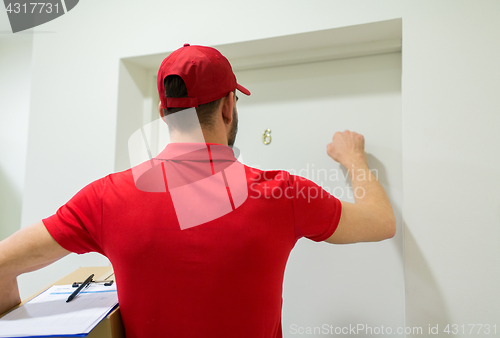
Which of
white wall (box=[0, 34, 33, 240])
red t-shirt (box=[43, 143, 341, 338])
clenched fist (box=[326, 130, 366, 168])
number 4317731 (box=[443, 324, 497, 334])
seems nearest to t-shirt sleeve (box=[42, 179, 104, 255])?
red t-shirt (box=[43, 143, 341, 338])

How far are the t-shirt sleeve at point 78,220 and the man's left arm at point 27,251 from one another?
2cm

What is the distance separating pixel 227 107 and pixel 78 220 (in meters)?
0.36

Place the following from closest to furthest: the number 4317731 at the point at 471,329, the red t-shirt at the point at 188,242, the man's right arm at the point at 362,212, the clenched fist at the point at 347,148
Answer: the red t-shirt at the point at 188,242 < the man's right arm at the point at 362,212 < the number 4317731 at the point at 471,329 < the clenched fist at the point at 347,148

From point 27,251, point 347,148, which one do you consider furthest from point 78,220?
point 347,148

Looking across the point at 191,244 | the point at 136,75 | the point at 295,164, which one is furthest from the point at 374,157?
the point at 136,75

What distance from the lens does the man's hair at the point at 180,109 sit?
60 cm

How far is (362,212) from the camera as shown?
71cm

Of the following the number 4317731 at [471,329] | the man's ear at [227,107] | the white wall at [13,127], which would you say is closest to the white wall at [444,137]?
the number 4317731 at [471,329]

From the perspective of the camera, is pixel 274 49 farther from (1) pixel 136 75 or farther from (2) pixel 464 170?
(2) pixel 464 170

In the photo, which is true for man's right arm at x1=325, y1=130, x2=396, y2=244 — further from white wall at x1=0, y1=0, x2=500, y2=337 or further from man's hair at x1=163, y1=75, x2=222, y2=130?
man's hair at x1=163, y1=75, x2=222, y2=130

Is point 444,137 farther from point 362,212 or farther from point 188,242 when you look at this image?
point 188,242

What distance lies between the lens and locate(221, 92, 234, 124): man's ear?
2.14 ft

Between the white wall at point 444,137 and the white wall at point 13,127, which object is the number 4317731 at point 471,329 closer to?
the white wall at point 444,137

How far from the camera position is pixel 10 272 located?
586 millimetres
